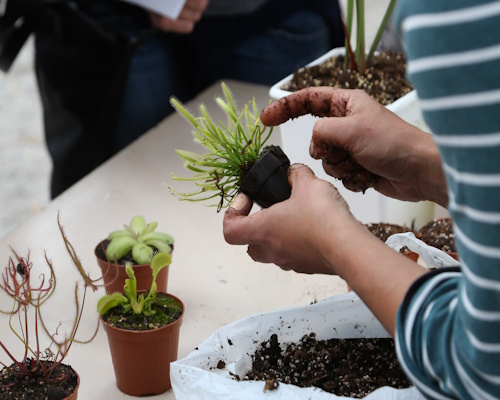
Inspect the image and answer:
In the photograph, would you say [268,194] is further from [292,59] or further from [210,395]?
[292,59]

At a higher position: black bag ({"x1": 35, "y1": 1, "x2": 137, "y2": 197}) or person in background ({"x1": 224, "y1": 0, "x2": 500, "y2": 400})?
person in background ({"x1": 224, "y1": 0, "x2": 500, "y2": 400})

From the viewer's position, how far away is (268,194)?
916 millimetres

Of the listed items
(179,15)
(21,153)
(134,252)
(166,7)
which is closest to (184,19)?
(179,15)

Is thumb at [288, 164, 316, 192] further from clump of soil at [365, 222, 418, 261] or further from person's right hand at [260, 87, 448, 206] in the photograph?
clump of soil at [365, 222, 418, 261]

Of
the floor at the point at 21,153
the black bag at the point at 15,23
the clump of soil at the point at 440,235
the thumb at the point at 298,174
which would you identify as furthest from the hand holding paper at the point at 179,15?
the floor at the point at 21,153

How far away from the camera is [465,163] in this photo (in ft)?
1.74

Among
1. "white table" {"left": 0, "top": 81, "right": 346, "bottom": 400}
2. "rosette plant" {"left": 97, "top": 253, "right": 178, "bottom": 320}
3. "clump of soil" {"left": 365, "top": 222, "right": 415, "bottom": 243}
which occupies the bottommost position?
"white table" {"left": 0, "top": 81, "right": 346, "bottom": 400}

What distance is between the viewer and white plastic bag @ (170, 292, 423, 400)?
2.67ft

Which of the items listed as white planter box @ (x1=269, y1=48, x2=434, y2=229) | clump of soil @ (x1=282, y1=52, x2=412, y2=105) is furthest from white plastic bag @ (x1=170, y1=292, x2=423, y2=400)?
clump of soil @ (x1=282, y1=52, x2=412, y2=105)

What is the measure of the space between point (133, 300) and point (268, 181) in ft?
0.79

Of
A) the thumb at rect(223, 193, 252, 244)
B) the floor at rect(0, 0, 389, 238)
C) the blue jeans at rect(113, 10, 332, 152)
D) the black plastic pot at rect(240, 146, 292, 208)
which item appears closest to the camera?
the thumb at rect(223, 193, 252, 244)

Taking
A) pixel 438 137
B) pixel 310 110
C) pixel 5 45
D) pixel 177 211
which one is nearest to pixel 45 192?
pixel 5 45

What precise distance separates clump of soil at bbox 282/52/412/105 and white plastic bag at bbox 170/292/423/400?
47cm

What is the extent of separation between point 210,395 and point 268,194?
0.25 metres
